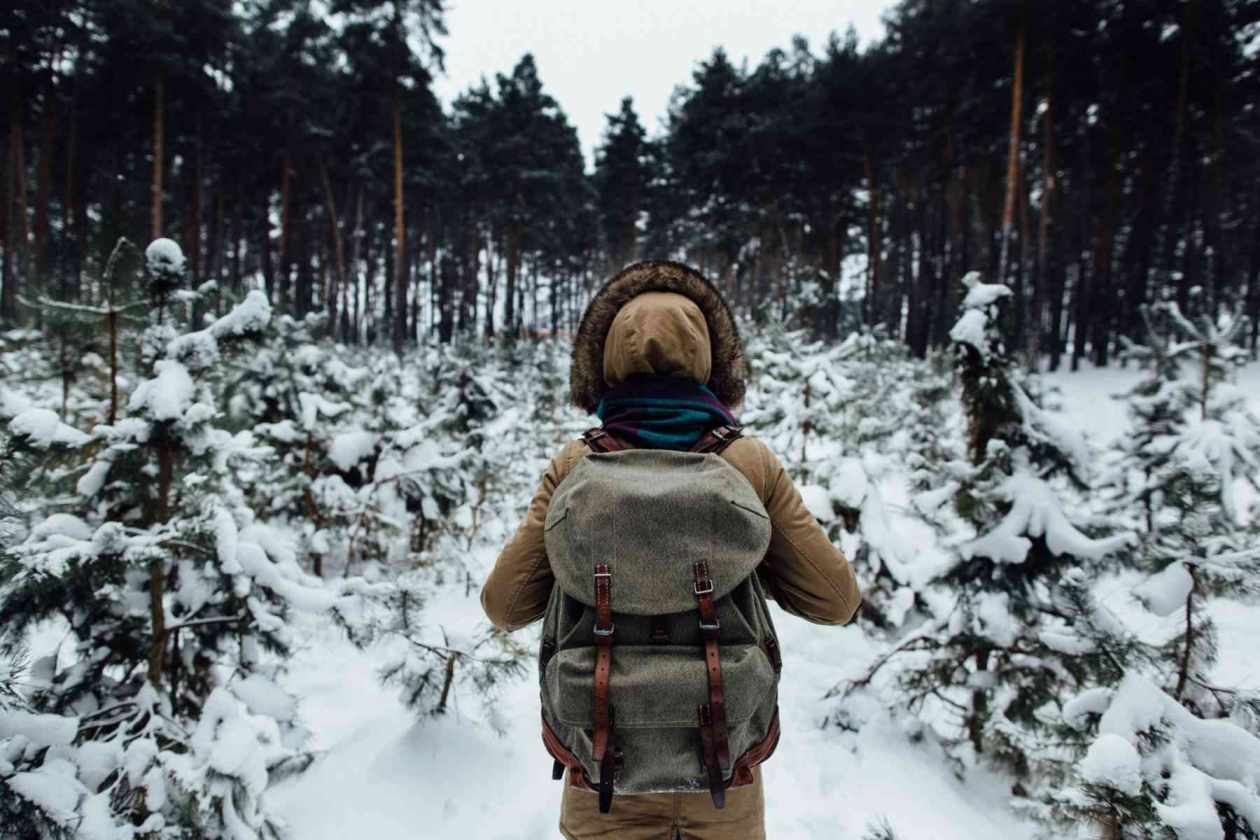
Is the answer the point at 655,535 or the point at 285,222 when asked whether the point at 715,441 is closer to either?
the point at 655,535

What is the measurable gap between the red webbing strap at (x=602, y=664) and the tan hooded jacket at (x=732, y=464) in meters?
0.30

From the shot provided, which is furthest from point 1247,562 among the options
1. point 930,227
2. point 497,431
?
point 930,227

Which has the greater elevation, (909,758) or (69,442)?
(69,442)

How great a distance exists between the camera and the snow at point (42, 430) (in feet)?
7.11

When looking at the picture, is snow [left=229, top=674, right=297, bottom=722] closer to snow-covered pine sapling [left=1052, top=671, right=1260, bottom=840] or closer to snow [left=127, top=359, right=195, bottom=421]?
snow [left=127, top=359, right=195, bottom=421]

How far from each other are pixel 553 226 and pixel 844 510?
91.7ft

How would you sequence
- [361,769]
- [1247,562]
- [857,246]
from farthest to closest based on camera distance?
[857,246]
[361,769]
[1247,562]

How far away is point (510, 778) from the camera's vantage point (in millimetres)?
3430

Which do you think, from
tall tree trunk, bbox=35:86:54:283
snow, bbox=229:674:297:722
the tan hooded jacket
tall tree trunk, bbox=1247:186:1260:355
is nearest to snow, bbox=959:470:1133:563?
the tan hooded jacket

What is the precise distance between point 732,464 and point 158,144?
21.7 m

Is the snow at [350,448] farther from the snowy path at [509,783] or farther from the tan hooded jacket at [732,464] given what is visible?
the tan hooded jacket at [732,464]

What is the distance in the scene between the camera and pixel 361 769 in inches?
135

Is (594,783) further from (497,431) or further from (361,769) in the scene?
(497,431)

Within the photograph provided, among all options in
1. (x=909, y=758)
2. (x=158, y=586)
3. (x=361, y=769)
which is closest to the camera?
(x=158, y=586)
